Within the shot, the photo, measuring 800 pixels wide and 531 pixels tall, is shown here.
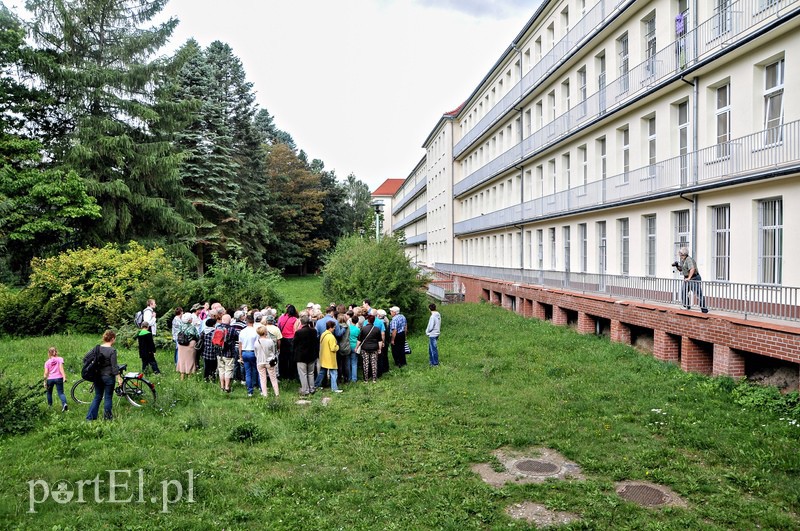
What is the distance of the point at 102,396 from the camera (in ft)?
31.2

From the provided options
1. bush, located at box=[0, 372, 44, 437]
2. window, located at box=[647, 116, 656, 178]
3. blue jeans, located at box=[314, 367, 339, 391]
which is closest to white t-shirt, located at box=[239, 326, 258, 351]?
blue jeans, located at box=[314, 367, 339, 391]

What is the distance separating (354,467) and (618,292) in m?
12.1

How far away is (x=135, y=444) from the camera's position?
27.0 ft

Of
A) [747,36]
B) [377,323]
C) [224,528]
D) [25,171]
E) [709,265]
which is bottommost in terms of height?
[224,528]

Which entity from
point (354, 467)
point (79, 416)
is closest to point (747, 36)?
point (354, 467)

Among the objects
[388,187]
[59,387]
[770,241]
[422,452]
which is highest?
[388,187]

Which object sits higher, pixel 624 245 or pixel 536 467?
pixel 624 245

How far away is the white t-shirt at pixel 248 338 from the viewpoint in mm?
11359

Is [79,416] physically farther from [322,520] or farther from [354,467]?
[322,520]

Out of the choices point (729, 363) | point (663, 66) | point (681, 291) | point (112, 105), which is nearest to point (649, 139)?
point (663, 66)

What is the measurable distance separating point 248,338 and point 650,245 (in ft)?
45.3

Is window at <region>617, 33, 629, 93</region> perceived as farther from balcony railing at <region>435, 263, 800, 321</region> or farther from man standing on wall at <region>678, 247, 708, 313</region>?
man standing on wall at <region>678, 247, 708, 313</region>

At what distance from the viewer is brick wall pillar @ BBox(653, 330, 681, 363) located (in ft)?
43.9

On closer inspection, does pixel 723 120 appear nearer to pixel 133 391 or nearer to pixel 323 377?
pixel 323 377
